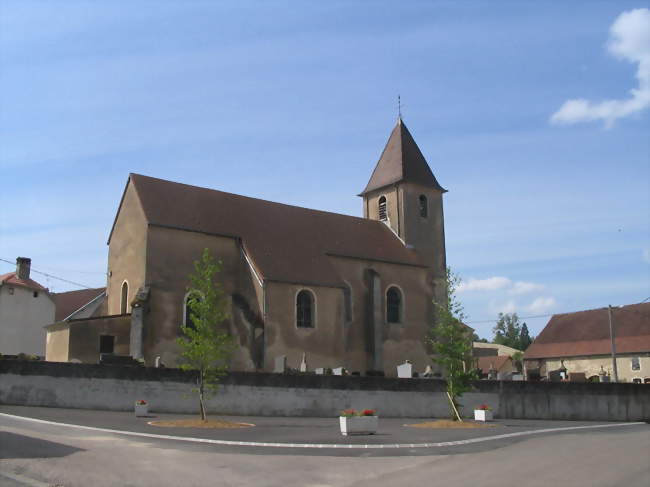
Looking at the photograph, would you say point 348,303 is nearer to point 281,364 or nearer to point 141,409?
point 281,364

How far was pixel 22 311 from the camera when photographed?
48.3 metres

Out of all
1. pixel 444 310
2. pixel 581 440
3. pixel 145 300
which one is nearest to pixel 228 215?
pixel 145 300

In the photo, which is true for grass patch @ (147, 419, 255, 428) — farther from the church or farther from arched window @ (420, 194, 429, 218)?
arched window @ (420, 194, 429, 218)

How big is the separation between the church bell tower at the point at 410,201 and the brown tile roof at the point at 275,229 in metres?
1.72

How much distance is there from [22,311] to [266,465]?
136 ft

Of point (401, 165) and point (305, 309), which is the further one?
point (401, 165)

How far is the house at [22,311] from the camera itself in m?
47.4

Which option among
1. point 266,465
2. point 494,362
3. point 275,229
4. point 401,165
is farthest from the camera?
point 494,362

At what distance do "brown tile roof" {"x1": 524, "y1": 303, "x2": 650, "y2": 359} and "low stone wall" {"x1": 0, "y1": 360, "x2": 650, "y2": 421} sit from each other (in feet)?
66.2

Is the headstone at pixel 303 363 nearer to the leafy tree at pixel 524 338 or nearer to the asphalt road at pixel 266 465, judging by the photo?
the asphalt road at pixel 266 465

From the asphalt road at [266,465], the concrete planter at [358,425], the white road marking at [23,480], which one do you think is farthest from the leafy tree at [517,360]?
the white road marking at [23,480]

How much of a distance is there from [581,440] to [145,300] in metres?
20.8

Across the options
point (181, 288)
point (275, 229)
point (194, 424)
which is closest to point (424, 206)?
point (275, 229)

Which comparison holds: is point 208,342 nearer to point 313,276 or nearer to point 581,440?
point 581,440
